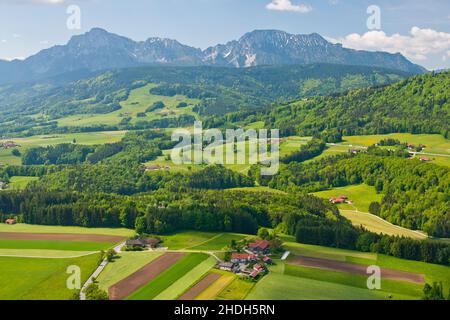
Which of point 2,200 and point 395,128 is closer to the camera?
point 2,200

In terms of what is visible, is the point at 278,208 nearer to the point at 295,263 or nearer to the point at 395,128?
the point at 295,263

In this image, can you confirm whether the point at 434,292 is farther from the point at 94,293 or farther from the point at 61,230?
the point at 61,230

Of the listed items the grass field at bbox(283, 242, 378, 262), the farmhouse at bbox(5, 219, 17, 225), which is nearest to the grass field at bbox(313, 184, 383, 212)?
the grass field at bbox(283, 242, 378, 262)

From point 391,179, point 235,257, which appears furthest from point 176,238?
point 391,179

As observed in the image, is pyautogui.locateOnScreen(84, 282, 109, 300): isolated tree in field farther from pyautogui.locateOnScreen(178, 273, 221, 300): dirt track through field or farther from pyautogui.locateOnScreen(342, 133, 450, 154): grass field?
pyautogui.locateOnScreen(342, 133, 450, 154): grass field

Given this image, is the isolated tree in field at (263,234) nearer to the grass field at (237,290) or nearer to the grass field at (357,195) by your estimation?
the grass field at (237,290)

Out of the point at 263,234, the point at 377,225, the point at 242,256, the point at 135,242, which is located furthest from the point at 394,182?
the point at 135,242
